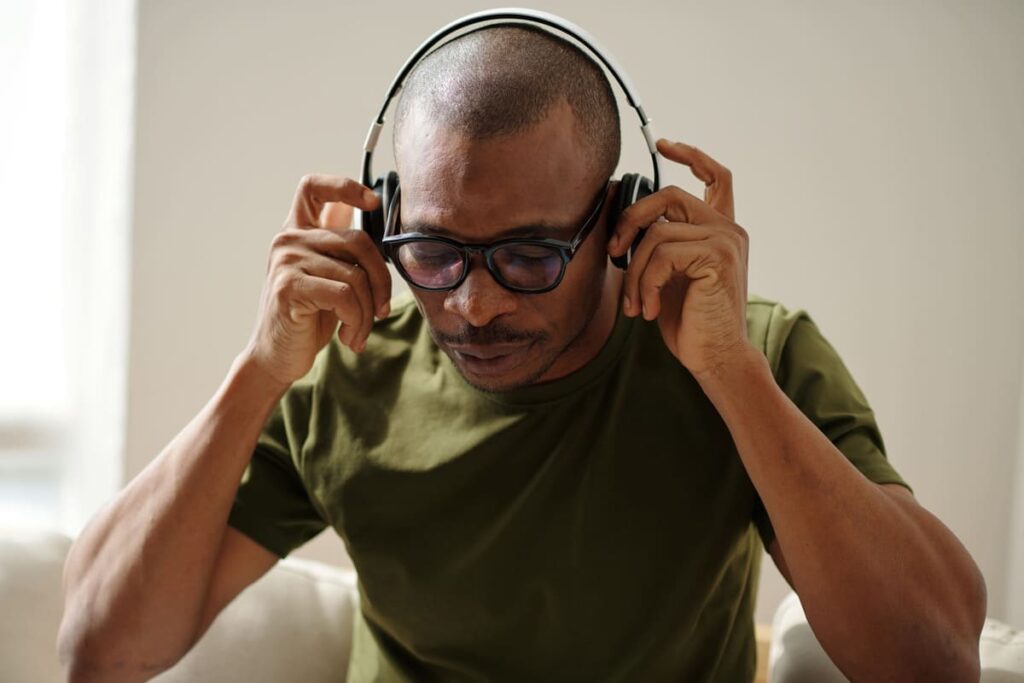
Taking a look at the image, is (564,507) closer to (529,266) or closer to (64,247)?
(529,266)

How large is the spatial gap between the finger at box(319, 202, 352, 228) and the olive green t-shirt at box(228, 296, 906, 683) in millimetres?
228

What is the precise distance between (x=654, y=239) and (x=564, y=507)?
0.37 meters

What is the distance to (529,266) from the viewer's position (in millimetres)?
1155

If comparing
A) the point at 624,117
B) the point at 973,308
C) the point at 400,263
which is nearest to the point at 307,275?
the point at 400,263

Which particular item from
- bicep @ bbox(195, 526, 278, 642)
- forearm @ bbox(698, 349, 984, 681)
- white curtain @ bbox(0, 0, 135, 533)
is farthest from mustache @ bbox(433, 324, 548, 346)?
white curtain @ bbox(0, 0, 135, 533)

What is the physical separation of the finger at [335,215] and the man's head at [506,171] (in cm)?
18

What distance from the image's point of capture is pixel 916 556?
3.73ft

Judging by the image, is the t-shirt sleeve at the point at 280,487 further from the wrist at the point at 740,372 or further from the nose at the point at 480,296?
the wrist at the point at 740,372

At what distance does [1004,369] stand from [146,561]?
1.43 metres

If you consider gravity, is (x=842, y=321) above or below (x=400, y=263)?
below

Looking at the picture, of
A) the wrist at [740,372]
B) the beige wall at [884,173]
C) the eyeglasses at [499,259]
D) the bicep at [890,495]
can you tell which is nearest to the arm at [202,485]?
the eyeglasses at [499,259]

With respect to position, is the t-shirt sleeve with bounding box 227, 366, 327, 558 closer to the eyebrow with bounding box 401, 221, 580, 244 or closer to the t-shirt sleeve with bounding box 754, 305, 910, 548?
the eyebrow with bounding box 401, 221, 580, 244

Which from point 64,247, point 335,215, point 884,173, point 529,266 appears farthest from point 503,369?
point 64,247

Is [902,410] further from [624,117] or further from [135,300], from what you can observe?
[135,300]
